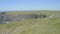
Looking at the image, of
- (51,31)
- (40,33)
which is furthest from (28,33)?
(51,31)

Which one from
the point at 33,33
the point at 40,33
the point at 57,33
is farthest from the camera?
the point at 33,33

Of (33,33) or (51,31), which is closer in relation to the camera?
(51,31)

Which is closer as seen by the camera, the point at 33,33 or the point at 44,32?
the point at 44,32

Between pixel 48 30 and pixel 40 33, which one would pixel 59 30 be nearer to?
pixel 48 30

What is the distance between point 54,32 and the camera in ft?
32.0

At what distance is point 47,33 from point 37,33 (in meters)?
1.10

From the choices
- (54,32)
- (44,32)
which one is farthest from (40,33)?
(54,32)

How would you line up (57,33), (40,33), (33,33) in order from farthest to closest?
(33,33)
(40,33)
(57,33)

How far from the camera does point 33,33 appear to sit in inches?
431

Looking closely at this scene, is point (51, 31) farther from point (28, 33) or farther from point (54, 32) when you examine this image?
point (28, 33)

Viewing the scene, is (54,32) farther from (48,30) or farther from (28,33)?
(28,33)

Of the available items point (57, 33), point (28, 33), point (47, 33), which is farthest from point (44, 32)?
point (28, 33)

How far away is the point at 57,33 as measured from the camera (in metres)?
9.56

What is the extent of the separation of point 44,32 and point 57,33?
1118mm
